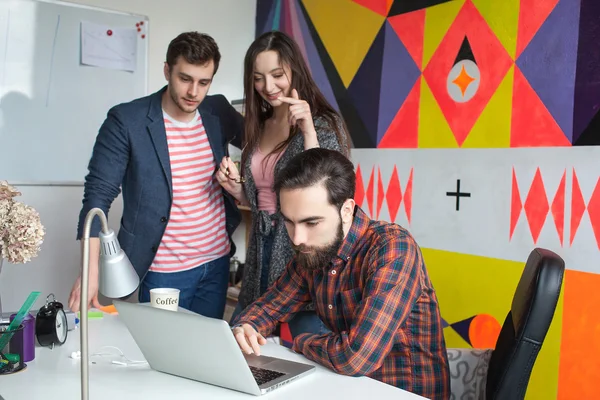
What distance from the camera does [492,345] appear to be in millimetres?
2613

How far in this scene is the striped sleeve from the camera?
1403 mm

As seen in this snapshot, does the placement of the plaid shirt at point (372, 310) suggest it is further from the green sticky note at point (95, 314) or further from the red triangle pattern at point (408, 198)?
the red triangle pattern at point (408, 198)

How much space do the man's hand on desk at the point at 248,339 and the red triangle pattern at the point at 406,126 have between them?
1619 mm

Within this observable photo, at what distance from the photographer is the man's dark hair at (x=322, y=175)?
162 cm

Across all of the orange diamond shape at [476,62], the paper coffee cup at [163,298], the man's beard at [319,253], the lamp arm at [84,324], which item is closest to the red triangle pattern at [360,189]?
the orange diamond shape at [476,62]

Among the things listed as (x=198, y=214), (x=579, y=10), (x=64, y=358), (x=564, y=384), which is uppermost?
(x=579, y=10)

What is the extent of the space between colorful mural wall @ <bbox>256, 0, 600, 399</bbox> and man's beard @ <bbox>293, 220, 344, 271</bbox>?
111 cm

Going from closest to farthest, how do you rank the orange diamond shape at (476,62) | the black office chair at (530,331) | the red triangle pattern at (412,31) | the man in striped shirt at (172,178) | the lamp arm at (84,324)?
the lamp arm at (84,324)
the black office chair at (530,331)
the man in striped shirt at (172,178)
the orange diamond shape at (476,62)
the red triangle pattern at (412,31)

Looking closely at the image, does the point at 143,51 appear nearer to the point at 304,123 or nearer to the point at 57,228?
the point at 57,228

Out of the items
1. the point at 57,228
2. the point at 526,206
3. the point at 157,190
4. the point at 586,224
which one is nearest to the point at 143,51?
the point at 57,228

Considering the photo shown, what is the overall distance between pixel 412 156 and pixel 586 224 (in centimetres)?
89

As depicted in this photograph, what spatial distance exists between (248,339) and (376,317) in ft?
1.02

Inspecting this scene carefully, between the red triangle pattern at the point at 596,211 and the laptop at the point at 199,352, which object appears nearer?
the laptop at the point at 199,352

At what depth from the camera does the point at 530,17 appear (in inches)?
95.1
